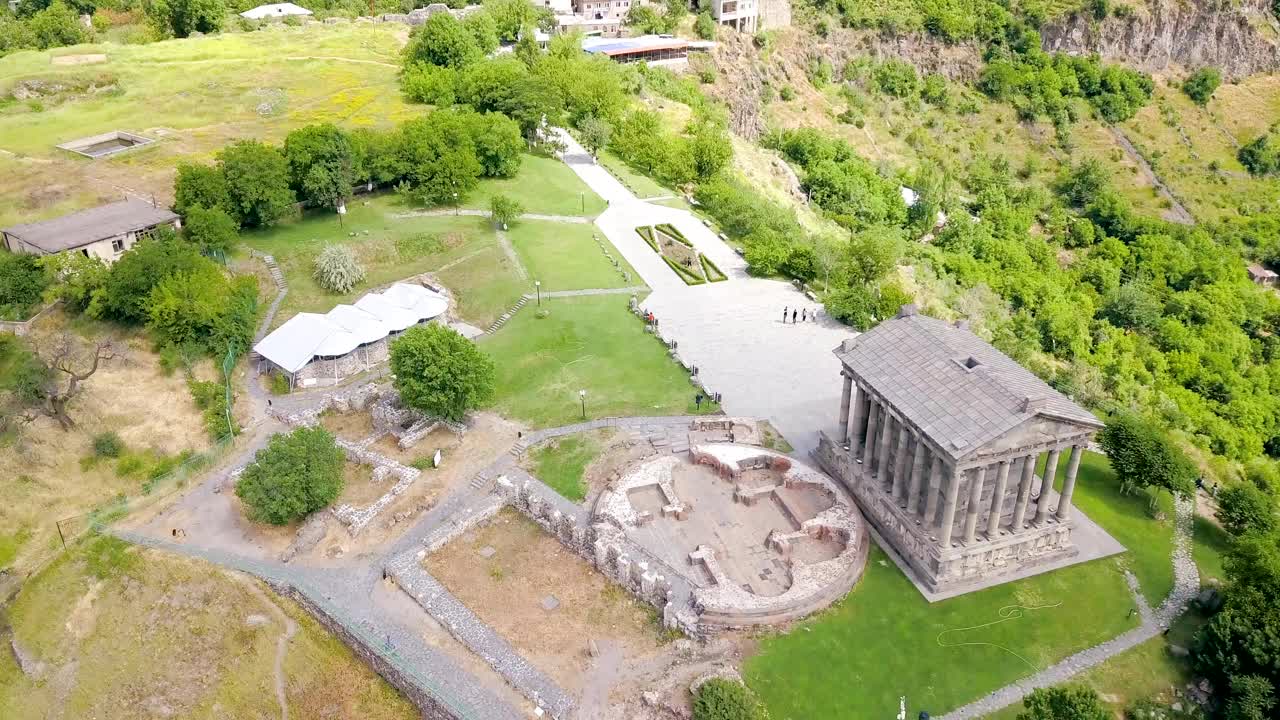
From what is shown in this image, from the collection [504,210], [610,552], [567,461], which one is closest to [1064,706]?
[610,552]

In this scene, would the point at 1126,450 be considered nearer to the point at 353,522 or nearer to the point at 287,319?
the point at 353,522

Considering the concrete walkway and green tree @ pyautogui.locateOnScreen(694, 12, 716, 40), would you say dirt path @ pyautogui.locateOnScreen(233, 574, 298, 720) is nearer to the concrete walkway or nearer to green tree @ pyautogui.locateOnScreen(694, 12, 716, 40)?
the concrete walkway

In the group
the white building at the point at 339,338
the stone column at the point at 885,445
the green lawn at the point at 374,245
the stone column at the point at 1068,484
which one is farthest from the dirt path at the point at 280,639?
the stone column at the point at 1068,484

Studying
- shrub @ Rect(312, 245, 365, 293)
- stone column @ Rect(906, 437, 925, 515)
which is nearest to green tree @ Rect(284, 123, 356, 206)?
shrub @ Rect(312, 245, 365, 293)

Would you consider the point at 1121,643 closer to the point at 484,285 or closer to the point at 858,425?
the point at 858,425

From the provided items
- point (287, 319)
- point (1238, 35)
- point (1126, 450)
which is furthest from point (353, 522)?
point (1238, 35)

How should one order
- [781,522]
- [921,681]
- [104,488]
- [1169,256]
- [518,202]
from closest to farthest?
[921,681] → [781,522] → [104,488] → [518,202] → [1169,256]
